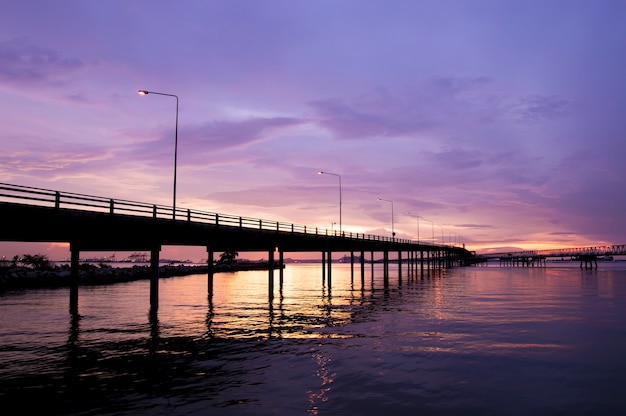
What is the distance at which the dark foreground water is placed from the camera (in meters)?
13.4

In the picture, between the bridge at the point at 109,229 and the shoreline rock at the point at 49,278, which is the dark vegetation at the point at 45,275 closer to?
the shoreline rock at the point at 49,278

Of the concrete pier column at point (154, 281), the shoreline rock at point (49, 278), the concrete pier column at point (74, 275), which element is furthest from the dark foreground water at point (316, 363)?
the shoreline rock at point (49, 278)

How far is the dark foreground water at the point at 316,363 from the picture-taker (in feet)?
44.0

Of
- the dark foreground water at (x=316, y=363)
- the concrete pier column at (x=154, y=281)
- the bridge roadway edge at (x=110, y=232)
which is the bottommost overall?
the dark foreground water at (x=316, y=363)

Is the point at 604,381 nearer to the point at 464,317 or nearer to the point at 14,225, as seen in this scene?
the point at 464,317

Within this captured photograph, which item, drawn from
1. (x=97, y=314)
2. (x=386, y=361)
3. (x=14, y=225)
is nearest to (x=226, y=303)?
(x=97, y=314)

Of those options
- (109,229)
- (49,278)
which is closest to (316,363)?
(109,229)

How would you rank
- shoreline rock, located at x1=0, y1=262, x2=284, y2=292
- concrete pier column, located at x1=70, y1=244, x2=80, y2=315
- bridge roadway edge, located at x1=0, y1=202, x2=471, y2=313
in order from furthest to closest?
shoreline rock, located at x1=0, y1=262, x2=284, y2=292, concrete pier column, located at x1=70, y1=244, x2=80, y2=315, bridge roadway edge, located at x1=0, y1=202, x2=471, y2=313

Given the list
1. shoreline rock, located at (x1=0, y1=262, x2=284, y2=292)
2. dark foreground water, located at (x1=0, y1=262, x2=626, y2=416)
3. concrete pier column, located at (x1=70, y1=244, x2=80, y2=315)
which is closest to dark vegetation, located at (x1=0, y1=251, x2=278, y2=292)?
shoreline rock, located at (x1=0, y1=262, x2=284, y2=292)

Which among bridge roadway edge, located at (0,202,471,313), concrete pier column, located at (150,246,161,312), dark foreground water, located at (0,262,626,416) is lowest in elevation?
dark foreground water, located at (0,262,626,416)

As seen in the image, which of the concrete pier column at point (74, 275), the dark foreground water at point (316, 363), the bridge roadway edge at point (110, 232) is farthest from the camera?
the concrete pier column at point (74, 275)

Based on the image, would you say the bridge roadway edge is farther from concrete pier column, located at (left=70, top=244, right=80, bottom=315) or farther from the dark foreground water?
the dark foreground water

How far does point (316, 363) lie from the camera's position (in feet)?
59.6

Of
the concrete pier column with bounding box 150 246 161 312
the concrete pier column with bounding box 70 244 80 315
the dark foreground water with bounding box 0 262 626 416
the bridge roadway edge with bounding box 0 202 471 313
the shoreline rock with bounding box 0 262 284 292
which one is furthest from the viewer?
the shoreline rock with bounding box 0 262 284 292
